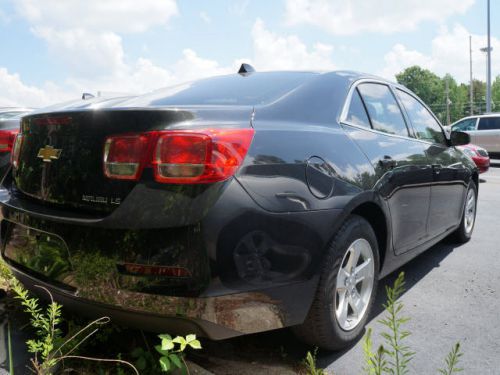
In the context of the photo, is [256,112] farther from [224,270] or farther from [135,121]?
[224,270]

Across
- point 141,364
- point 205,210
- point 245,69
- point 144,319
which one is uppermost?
point 245,69

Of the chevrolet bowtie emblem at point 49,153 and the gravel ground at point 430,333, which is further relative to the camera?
the gravel ground at point 430,333

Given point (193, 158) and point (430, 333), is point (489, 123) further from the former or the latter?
point (193, 158)

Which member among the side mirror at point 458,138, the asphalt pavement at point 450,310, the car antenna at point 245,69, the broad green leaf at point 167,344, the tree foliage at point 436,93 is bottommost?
the asphalt pavement at point 450,310

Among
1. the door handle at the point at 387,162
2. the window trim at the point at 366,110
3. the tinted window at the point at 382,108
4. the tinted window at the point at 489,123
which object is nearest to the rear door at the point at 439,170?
the window trim at the point at 366,110

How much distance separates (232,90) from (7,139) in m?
3.09

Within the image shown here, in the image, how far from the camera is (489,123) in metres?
16.0

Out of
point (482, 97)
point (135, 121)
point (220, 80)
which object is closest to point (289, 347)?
point (135, 121)

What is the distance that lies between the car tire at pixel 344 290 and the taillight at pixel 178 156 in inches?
27.9

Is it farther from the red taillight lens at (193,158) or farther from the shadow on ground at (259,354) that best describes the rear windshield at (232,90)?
the shadow on ground at (259,354)

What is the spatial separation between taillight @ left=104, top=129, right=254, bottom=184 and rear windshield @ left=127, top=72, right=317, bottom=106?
1.19 ft

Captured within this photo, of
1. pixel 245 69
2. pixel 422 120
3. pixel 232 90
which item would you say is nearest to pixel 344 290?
pixel 232 90

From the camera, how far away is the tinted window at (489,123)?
51.9 feet

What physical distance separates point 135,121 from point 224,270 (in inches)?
27.4
